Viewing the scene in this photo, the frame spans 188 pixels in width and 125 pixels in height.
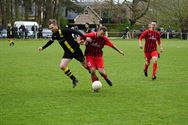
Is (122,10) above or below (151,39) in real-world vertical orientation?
above

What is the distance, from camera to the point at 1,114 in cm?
1000

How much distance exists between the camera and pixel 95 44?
45.5ft

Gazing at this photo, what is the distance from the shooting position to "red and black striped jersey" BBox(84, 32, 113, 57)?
13.8 meters

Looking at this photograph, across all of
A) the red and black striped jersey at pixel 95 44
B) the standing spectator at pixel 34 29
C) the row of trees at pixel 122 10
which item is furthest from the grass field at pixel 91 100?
the row of trees at pixel 122 10

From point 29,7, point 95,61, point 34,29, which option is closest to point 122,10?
point 29,7

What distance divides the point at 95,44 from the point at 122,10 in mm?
72827

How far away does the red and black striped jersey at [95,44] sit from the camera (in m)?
13.8

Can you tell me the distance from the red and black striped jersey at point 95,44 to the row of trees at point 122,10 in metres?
56.6

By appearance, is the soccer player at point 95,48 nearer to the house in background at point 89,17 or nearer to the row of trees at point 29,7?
the row of trees at point 29,7

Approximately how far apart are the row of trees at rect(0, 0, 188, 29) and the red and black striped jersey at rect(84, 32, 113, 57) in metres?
56.6

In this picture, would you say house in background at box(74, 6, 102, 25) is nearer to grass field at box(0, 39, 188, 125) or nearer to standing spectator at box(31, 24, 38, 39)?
standing spectator at box(31, 24, 38, 39)

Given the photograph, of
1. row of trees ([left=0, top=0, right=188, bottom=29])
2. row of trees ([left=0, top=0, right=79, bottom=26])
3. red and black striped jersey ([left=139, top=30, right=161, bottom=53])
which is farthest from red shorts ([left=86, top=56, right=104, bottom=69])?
row of trees ([left=0, top=0, right=79, bottom=26])

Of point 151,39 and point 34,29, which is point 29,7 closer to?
point 34,29

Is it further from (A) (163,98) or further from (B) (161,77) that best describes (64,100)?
(B) (161,77)
